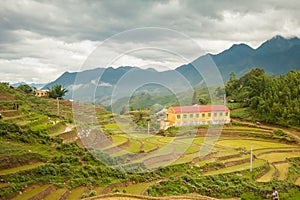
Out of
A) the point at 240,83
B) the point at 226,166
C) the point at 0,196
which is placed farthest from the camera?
the point at 240,83

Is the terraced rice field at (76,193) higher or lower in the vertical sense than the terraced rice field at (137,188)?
higher

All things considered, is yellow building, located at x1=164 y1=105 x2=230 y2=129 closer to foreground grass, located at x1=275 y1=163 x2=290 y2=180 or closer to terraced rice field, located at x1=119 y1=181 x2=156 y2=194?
foreground grass, located at x1=275 y1=163 x2=290 y2=180

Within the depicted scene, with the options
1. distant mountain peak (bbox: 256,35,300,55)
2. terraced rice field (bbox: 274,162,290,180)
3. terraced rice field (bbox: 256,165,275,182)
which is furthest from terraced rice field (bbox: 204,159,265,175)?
distant mountain peak (bbox: 256,35,300,55)

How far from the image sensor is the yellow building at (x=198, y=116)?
17661 mm

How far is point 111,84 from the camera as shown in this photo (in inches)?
281

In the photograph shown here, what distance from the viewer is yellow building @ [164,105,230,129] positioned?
17.7 metres

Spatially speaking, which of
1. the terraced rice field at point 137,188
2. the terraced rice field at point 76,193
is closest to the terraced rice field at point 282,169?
the terraced rice field at point 137,188

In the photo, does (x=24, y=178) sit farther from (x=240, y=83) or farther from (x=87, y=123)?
(x=240, y=83)

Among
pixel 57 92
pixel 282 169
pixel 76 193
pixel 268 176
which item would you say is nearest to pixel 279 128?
pixel 282 169

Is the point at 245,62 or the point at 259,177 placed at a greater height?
the point at 245,62

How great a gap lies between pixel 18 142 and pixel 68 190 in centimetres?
323

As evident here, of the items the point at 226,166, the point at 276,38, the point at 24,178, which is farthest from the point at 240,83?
the point at 276,38

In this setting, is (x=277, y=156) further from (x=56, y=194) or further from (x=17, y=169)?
(x=17, y=169)

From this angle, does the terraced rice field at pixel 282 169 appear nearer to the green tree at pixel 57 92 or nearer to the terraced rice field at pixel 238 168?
the terraced rice field at pixel 238 168
